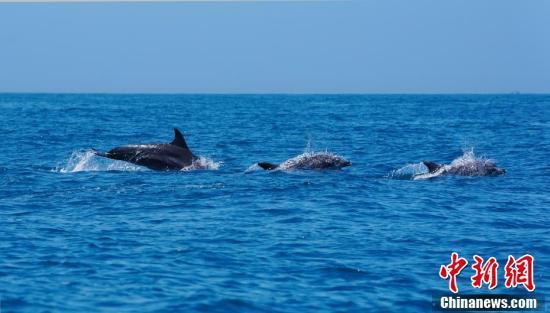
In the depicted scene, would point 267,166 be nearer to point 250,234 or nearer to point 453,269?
point 250,234

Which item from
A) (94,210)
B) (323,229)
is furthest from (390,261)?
(94,210)

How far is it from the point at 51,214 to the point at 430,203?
8838mm

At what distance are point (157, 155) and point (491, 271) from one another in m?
15.4

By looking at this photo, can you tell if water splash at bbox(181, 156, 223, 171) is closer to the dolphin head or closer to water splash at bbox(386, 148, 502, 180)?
water splash at bbox(386, 148, 502, 180)

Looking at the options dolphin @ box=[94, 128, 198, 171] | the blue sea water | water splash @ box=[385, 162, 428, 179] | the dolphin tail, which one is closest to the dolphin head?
the blue sea water

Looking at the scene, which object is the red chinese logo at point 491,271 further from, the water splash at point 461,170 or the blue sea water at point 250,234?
the water splash at point 461,170

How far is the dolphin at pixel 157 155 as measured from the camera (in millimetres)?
Result: 26953

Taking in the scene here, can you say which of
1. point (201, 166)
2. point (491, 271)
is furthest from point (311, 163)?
point (491, 271)

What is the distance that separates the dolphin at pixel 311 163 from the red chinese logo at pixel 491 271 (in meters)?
12.7

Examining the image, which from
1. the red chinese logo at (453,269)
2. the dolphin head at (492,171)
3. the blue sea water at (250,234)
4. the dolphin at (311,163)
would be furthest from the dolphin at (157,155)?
the red chinese logo at (453,269)

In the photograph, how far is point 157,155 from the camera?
27344mm

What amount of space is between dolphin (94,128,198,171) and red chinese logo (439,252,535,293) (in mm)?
→ 14040

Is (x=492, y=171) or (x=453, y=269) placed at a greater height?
(x=492, y=171)

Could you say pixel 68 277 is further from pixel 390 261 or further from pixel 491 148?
pixel 491 148
